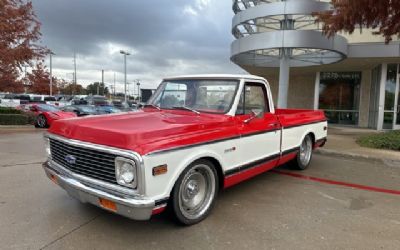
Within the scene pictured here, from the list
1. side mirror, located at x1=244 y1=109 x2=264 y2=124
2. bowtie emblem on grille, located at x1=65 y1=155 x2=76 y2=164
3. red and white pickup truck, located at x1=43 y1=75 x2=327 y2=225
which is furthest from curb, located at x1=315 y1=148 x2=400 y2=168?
bowtie emblem on grille, located at x1=65 y1=155 x2=76 y2=164

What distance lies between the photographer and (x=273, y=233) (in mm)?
4027

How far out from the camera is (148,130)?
372cm

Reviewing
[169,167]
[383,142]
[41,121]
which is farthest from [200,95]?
[41,121]

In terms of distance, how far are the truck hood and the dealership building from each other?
9.54 metres

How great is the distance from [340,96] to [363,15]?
37.4 ft

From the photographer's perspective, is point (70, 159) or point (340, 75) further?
point (340, 75)

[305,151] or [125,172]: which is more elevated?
[125,172]

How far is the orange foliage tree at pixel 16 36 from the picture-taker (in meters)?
14.9

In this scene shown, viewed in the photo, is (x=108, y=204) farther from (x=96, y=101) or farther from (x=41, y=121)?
(x=96, y=101)

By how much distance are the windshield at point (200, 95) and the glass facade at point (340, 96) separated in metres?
17.0

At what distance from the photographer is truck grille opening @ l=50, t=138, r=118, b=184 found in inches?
143

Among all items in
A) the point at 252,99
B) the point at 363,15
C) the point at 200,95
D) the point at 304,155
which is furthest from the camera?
the point at 363,15

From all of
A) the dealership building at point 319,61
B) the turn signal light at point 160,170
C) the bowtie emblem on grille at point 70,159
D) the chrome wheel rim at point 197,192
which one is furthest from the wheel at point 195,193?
the dealership building at point 319,61

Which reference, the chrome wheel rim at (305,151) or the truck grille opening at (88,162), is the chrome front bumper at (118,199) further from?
the chrome wheel rim at (305,151)
